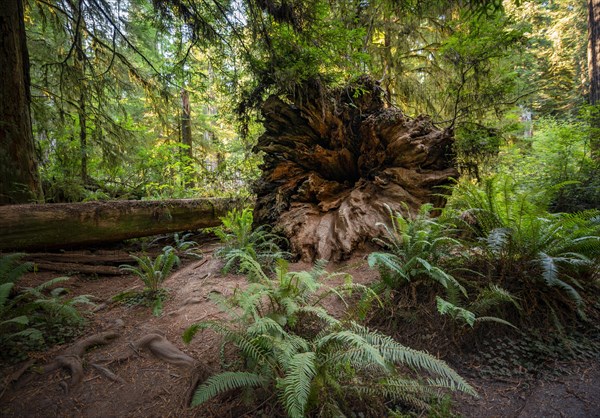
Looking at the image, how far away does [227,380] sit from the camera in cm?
181

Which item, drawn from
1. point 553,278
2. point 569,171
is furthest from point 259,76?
point 569,171

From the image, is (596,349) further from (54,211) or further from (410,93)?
(54,211)

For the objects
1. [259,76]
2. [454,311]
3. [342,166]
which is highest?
[259,76]

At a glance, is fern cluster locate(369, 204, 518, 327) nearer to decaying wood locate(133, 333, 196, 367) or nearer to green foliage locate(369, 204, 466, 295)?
green foliage locate(369, 204, 466, 295)

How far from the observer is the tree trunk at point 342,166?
476 cm

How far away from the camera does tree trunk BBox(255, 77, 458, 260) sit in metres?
4.76

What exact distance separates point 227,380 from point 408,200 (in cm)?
413

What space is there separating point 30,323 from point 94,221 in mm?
2657

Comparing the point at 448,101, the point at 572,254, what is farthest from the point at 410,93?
the point at 572,254

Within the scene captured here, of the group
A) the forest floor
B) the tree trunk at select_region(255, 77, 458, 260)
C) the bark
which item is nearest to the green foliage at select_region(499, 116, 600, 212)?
the bark

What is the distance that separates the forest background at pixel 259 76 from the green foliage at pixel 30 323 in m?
4.16

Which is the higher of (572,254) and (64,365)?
(572,254)

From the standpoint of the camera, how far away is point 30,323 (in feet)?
9.25

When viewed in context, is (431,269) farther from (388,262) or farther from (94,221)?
(94,221)
